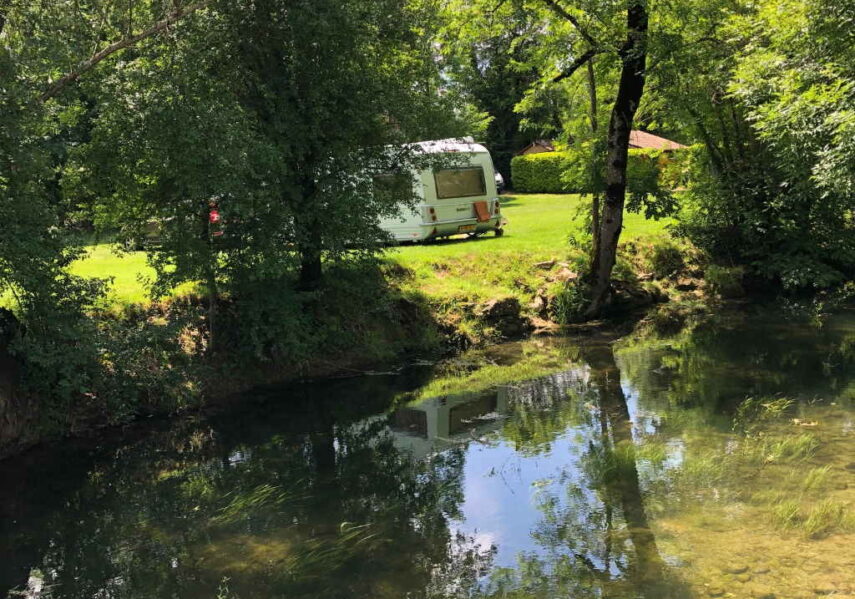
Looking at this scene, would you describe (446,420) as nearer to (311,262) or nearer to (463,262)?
(311,262)

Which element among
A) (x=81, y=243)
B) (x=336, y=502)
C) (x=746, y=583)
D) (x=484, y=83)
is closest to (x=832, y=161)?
(x=746, y=583)

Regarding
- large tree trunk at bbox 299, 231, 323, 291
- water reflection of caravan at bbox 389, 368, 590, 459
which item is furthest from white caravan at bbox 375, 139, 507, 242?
water reflection of caravan at bbox 389, 368, 590, 459

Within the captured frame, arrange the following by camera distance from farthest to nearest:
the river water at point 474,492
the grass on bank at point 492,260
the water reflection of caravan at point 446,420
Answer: the grass on bank at point 492,260
the water reflection of caravan at point 446,420
the river water at point 474,492

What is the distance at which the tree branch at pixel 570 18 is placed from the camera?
12.5 m

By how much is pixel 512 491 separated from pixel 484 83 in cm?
3201

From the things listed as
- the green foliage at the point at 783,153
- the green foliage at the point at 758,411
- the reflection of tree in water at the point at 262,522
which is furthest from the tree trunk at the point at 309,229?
the green foliage at the point at 783,153

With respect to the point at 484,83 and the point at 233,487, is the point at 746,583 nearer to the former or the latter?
the point at 233,487

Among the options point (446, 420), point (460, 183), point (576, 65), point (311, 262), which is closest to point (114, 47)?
point (311, 262)

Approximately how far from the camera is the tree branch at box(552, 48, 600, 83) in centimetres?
1295

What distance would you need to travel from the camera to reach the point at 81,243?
29.7ft

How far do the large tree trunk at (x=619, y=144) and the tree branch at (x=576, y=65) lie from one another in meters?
0.64

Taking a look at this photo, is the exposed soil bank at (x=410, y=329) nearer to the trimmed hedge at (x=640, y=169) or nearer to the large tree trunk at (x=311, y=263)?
the large tree trunk at (x=311, y=263)

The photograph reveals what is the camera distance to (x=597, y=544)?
5785 mm

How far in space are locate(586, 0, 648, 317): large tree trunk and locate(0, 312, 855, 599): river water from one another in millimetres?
3479
